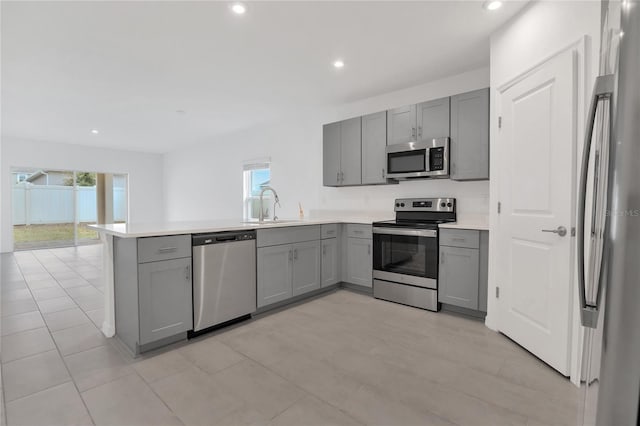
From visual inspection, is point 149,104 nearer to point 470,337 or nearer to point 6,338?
point 6,338

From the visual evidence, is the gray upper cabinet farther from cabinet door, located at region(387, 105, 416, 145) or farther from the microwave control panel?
the microwave control panel

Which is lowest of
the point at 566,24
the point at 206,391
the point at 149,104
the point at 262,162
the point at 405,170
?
the point at 206,391

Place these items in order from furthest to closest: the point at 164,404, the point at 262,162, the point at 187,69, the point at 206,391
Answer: the point at 262,162 → the point at 187,69 → the point at 206,391 → the point at 164,404

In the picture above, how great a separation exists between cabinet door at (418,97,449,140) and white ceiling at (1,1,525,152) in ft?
1.33

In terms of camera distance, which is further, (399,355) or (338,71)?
(338,71)

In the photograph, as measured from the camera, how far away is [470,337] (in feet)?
8.36

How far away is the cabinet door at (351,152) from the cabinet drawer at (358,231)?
0.60 metres

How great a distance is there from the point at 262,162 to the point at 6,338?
4.13 meters

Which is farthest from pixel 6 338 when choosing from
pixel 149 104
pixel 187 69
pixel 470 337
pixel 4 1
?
pixel 470 337

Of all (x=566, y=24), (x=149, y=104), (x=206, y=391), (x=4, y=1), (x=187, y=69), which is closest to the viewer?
(x=206, y=391)

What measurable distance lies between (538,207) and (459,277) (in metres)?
1.07

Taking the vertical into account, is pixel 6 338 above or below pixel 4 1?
below

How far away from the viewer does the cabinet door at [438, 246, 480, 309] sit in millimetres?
2930

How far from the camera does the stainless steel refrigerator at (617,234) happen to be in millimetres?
678
